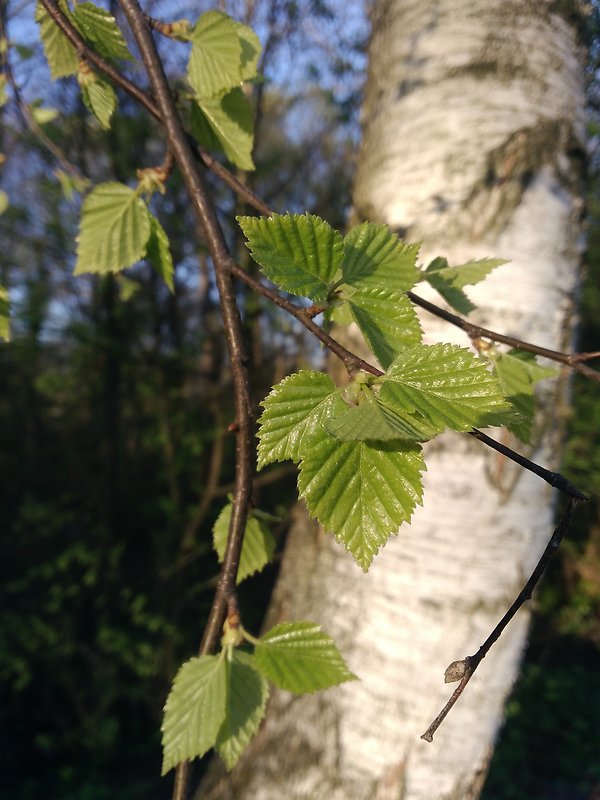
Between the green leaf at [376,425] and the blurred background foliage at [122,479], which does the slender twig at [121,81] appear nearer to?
the green leaf at [376,425]

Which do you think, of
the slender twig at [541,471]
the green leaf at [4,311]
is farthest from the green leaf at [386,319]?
the green leaf at [4,311]

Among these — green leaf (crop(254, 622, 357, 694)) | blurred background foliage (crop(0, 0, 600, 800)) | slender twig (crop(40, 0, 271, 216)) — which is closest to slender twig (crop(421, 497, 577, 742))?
green leaf (crop(254, 622, 357, 694))

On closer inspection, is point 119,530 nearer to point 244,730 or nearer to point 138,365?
point 138,365

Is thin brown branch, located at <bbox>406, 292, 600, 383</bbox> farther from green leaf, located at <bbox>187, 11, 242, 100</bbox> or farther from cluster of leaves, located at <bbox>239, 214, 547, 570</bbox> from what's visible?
green leaf, located at <bbox>187, 11, 242, 100</bbox>

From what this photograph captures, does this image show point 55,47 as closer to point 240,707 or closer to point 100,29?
point 100,29

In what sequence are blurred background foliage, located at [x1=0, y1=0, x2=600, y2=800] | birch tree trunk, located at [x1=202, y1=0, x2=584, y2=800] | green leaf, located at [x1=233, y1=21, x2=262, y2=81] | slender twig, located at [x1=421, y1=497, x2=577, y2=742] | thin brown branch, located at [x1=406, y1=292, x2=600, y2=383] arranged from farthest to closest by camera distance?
blurred background foliage, located at [x1=0, y1=0, x2=600, y2=800] → birch tree trunk, located at [x1=202, y1=0, x2=584, y2=800] → green leaf, located at [x1=233, y1=21, x2=262, y2=81] → thin brown branch, located at [x1=406, y1=292, x2=600, y2=383] → slender twig, located at [x1=421, y1=497, x2=577, y2=742]

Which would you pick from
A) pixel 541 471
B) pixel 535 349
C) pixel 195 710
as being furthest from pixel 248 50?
pixel 195 710
